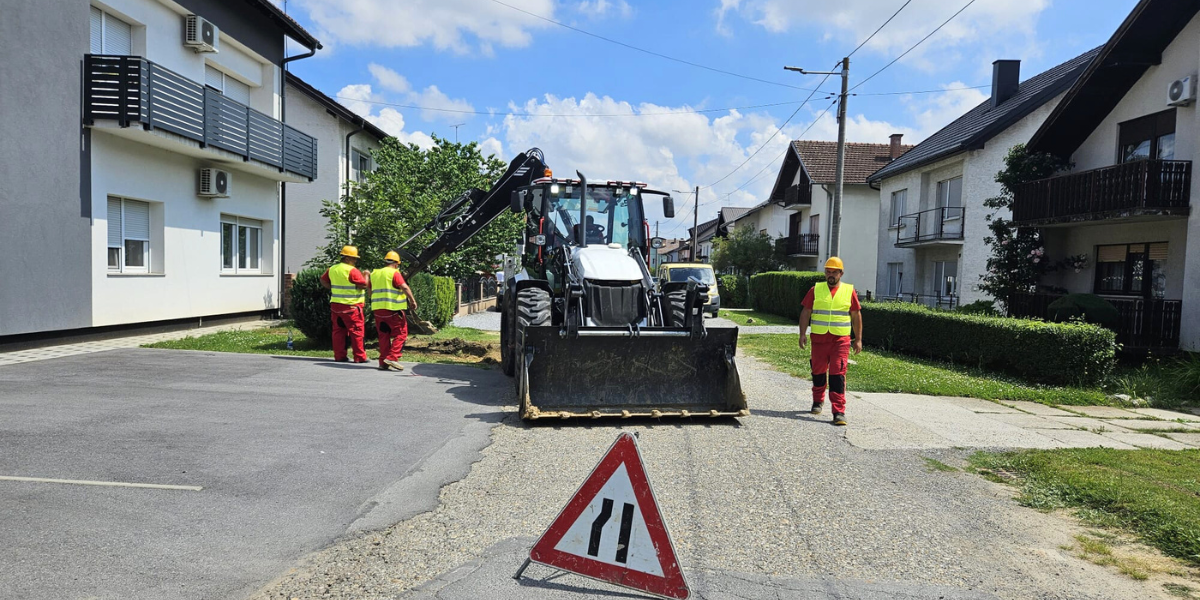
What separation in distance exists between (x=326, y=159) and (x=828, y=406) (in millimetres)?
20191

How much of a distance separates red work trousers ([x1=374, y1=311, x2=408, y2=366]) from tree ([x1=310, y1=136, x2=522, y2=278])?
16.6 feet

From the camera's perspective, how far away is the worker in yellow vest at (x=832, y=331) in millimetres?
8531

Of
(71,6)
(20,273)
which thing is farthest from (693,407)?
(71,6)

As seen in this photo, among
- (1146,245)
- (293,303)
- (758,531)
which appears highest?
(1146,245)

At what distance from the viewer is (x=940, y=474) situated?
6414 mm

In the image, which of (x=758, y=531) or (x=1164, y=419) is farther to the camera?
(x=1164, y=419)

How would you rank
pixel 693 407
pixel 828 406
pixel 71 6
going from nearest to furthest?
pixel 693 407 < pixel 828 406 < pixel 71 6

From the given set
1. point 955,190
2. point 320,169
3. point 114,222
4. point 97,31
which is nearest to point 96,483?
point 114,222

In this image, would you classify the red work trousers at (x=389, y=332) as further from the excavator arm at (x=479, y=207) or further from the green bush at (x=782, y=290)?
the green bush at (x=782, y=290)

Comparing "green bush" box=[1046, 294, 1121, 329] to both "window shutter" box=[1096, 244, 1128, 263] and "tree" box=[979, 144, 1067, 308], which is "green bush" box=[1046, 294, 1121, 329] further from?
"tree" box=[979, 144, 1067, 308]

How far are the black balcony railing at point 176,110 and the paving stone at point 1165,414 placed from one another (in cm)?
1572

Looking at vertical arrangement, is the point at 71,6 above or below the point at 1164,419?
above

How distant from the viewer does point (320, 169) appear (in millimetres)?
25078

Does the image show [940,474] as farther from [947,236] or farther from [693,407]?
[947,236]
